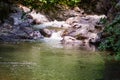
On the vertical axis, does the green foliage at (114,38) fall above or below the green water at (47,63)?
above

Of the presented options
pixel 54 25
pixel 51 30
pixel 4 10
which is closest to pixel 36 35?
pixel 51 30

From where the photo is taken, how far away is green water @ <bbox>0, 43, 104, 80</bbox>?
521 inches

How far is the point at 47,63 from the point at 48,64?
25cm

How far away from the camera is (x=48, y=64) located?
15.5 m

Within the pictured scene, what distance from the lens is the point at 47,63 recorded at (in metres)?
15.8

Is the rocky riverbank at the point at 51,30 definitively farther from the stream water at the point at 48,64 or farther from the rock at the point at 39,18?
the stream water at the point at 48,64

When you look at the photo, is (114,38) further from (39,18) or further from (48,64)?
(39,18)

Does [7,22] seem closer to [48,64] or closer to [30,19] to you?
[30,19]

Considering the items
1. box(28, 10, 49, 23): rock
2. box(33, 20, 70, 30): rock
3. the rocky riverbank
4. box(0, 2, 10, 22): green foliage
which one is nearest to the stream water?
the rocky riverbank

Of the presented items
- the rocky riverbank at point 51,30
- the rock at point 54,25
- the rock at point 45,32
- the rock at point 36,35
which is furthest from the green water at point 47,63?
the rock at point 54,25

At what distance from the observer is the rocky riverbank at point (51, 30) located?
2470 cm

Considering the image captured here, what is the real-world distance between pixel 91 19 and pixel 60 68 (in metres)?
16.3

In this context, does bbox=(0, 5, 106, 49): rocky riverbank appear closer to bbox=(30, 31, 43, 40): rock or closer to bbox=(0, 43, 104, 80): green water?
bbox=(30, 31, 43, 40): rock

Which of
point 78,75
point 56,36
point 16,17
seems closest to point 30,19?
point 16,17
